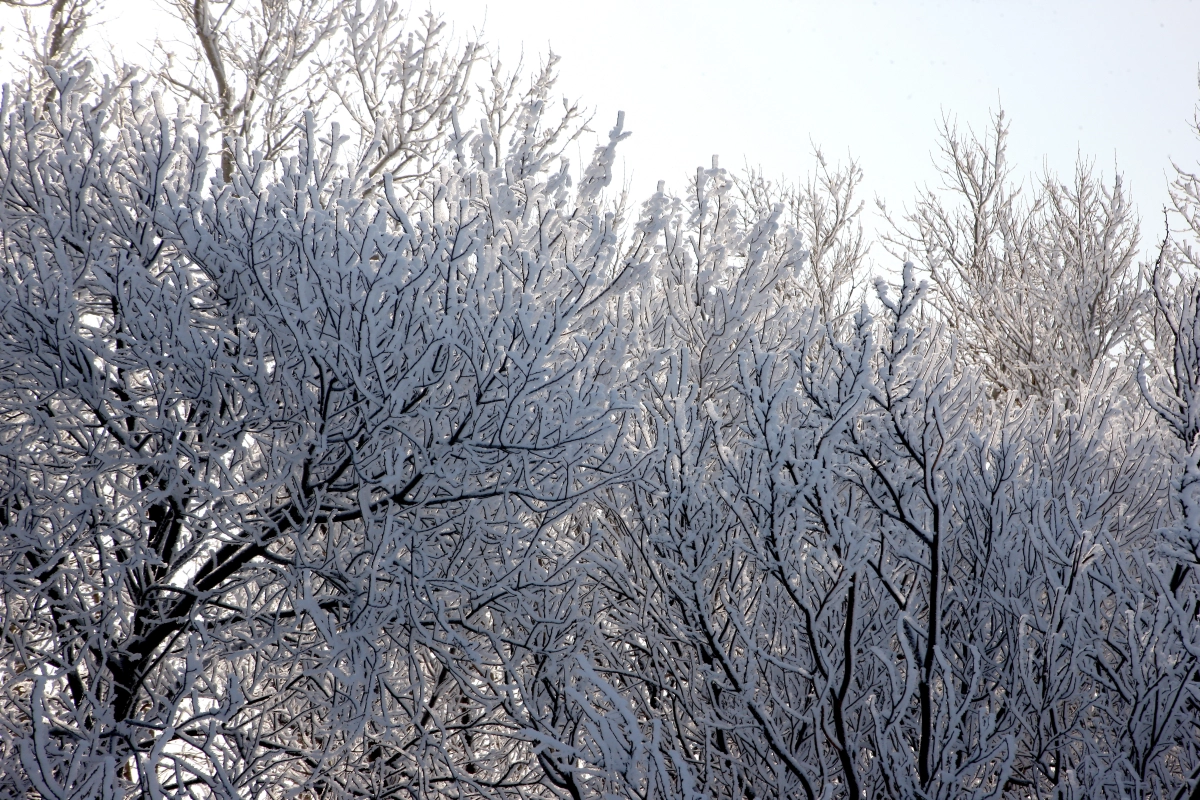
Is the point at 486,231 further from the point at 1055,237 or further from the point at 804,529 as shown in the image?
the point at 1055,237

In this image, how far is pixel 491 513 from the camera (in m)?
4.37

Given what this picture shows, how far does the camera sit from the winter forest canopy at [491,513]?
142 inches

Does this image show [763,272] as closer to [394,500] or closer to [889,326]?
[889,326]

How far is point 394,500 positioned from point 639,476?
127 centimetres

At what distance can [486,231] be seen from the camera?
14.6 ft

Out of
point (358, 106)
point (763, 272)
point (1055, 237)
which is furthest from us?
point (1055, 237)

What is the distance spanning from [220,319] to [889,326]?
3.20 meters

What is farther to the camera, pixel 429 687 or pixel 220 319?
pixel 429 687

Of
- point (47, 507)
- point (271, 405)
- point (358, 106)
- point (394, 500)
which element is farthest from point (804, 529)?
point (358, 106)

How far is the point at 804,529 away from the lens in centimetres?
379


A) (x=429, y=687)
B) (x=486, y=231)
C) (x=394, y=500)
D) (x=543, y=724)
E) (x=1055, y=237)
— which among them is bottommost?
(x=543, y=724)

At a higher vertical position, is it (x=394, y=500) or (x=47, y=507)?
(x=47, y=507)

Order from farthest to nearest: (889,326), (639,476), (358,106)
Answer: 1. (358,106)
2. (639,476)
3. (889,326)

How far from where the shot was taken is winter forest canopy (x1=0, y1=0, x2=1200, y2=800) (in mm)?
3600
